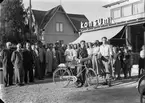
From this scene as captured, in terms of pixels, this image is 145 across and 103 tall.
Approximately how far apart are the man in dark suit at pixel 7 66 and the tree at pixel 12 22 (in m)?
8.25

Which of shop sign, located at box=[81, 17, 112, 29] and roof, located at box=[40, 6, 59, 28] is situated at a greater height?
roof, located at box=[40, 6, 59, 28]

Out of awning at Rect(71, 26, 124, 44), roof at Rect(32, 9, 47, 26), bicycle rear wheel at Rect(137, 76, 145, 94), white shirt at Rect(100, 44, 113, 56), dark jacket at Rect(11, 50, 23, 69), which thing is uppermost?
roof at Rect(32, 9, 47, 26)

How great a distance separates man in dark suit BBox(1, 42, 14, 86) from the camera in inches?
335

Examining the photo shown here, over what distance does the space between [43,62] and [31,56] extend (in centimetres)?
156

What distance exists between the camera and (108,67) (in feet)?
25.5

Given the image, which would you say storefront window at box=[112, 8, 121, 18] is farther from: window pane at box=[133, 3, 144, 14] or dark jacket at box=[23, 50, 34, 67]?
dark jacket at box=[23, 50, 34, 67]

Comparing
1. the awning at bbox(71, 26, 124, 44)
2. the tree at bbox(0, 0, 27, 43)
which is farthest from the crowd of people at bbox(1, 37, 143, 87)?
the tree at bbox(0, 0, 27, 43)

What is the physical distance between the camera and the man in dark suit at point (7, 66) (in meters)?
8.51

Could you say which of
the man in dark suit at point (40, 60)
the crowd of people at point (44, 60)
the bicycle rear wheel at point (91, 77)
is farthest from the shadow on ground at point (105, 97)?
the man in dark suit at point (40, 60)

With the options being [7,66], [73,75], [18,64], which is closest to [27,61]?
[18,64]

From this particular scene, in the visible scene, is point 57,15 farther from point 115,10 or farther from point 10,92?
point 10,92

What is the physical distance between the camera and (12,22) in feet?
53.7

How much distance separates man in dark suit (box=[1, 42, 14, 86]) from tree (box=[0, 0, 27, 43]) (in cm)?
825

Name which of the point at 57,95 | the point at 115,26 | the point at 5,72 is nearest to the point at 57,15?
the point at 115,26
